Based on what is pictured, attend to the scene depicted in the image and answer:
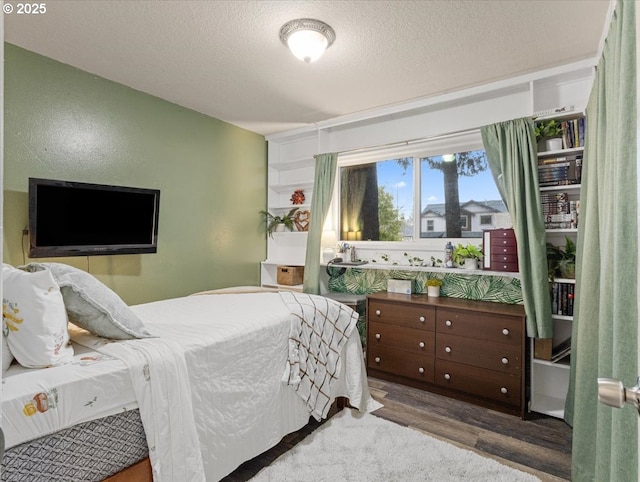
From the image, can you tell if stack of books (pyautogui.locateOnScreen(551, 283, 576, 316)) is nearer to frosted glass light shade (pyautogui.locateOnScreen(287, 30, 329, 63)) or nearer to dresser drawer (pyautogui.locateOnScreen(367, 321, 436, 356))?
dresser drawer (pyautogui.locateOnScreen(367, 321, 436, 356))

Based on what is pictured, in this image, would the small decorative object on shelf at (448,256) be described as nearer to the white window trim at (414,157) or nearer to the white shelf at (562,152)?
the white window trim at (414,157)

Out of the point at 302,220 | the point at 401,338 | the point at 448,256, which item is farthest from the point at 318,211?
the point at 401,338

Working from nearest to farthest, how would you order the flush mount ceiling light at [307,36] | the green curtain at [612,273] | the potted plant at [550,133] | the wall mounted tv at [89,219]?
the green curtain at [612,273]
the flush mount ceiling light at [307,36]
the wall mounted tv at [89,219]
the potted plant at [550,133]

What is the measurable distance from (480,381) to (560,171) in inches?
64.9

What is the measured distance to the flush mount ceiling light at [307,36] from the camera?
2.18m

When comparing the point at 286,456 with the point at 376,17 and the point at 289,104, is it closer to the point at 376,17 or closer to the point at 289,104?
the point at 376,17

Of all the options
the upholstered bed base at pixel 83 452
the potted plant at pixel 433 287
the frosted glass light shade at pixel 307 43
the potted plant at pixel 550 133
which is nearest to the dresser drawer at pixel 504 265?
the potted plant at pixel 433 287

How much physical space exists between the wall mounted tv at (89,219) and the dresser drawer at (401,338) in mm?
2039

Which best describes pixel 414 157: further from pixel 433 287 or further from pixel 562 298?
pixel 562 298

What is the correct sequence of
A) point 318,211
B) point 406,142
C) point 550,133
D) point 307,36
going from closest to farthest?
1. point 307,36
2. point 550,133
3. point 406,142
4. point 318,211

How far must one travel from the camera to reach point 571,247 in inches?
106

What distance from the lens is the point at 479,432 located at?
7.94 feet

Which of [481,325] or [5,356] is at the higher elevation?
[5,356]

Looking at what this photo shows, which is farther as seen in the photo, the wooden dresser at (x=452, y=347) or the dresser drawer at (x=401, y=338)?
the dresser drawer at (x=401, y=338)
